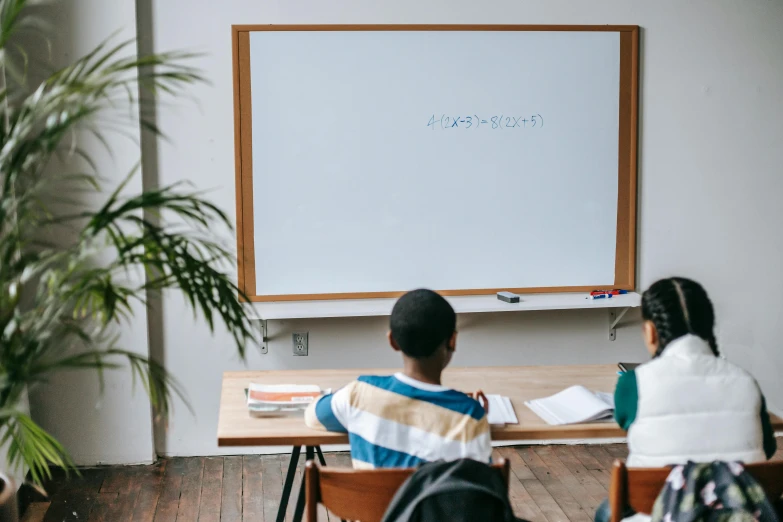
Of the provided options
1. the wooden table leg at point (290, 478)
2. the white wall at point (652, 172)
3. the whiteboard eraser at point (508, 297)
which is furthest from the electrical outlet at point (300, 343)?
the wooden table leg at point (290, 478)

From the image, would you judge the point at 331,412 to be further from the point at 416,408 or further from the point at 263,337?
the point at 263,337

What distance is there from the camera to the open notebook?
215 cm

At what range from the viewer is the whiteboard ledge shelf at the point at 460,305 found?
3461mm

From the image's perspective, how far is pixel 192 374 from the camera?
366 cm

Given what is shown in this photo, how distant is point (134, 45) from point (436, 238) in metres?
1.55

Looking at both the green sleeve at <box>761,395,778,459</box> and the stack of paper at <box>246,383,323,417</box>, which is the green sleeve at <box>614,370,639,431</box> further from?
the stack of paper at <box>246,383,323,417</box>

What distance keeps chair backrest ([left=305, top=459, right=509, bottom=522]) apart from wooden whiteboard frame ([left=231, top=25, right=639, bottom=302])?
5.95 feet

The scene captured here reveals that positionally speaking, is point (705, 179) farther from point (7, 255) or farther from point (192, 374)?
point (7, 255)

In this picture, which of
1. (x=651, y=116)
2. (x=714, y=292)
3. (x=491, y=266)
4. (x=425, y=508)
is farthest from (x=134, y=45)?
(x=714, y=292)

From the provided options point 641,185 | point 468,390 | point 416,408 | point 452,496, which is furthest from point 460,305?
point 452,496

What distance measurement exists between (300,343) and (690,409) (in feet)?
7.25

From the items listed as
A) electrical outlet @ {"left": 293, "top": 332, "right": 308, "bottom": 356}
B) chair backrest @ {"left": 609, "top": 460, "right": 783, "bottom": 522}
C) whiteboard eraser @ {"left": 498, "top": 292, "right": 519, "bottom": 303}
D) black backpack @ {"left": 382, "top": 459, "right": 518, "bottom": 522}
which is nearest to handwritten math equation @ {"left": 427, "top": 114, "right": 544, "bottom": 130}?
whiteboard eraser @ {"left": 498, "top": 292, "right": 519, "bottom": 303}

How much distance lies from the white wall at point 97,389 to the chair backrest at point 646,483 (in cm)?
238

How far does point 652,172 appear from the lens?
377cm
